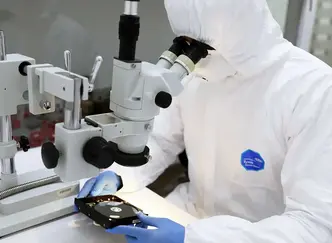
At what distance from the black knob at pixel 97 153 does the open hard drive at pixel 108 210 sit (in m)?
0.20

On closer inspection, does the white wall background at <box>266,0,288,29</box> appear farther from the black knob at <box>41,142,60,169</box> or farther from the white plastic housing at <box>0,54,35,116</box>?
the black knob at <box>41,142,60,169</box>

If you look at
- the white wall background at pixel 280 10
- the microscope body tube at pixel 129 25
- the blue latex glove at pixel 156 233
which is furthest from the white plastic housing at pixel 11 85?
the white wall background at pixel 280 10

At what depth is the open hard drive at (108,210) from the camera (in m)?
1.06

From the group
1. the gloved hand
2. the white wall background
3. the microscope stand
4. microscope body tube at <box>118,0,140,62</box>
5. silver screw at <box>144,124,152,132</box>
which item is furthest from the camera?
the white wall background

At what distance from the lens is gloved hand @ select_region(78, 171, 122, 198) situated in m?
1.25

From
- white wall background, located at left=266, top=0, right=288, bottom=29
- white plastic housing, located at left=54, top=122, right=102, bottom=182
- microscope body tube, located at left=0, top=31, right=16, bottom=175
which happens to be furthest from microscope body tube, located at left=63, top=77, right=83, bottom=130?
white wall background, located at left=266, top=0, right=288, bottom=29

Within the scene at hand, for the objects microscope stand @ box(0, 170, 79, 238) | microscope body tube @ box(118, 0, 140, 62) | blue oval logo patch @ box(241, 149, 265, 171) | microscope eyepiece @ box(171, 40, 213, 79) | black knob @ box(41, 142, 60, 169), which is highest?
microscope body tube @ box(118, 0, 140, 62)

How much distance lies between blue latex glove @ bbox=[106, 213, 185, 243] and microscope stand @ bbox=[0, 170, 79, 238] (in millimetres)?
207

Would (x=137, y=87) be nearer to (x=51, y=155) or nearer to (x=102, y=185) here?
(x=51, y=155)

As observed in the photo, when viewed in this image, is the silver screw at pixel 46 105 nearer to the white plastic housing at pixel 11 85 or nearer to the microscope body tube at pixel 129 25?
the white plastic housing at pixel 11 85

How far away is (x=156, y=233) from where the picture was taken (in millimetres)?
1023

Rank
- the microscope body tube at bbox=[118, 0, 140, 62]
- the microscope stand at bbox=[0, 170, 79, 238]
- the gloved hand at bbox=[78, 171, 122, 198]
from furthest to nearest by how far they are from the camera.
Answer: the gloved hand at bbox=[78, 171, 122, 198] < the microscope stand at bbox=[0, 170, 79, 238] < the microscope body tube at bbox=[118, 0, 140, 62]

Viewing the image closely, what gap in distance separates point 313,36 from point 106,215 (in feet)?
7.04

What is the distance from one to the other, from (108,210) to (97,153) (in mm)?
259
